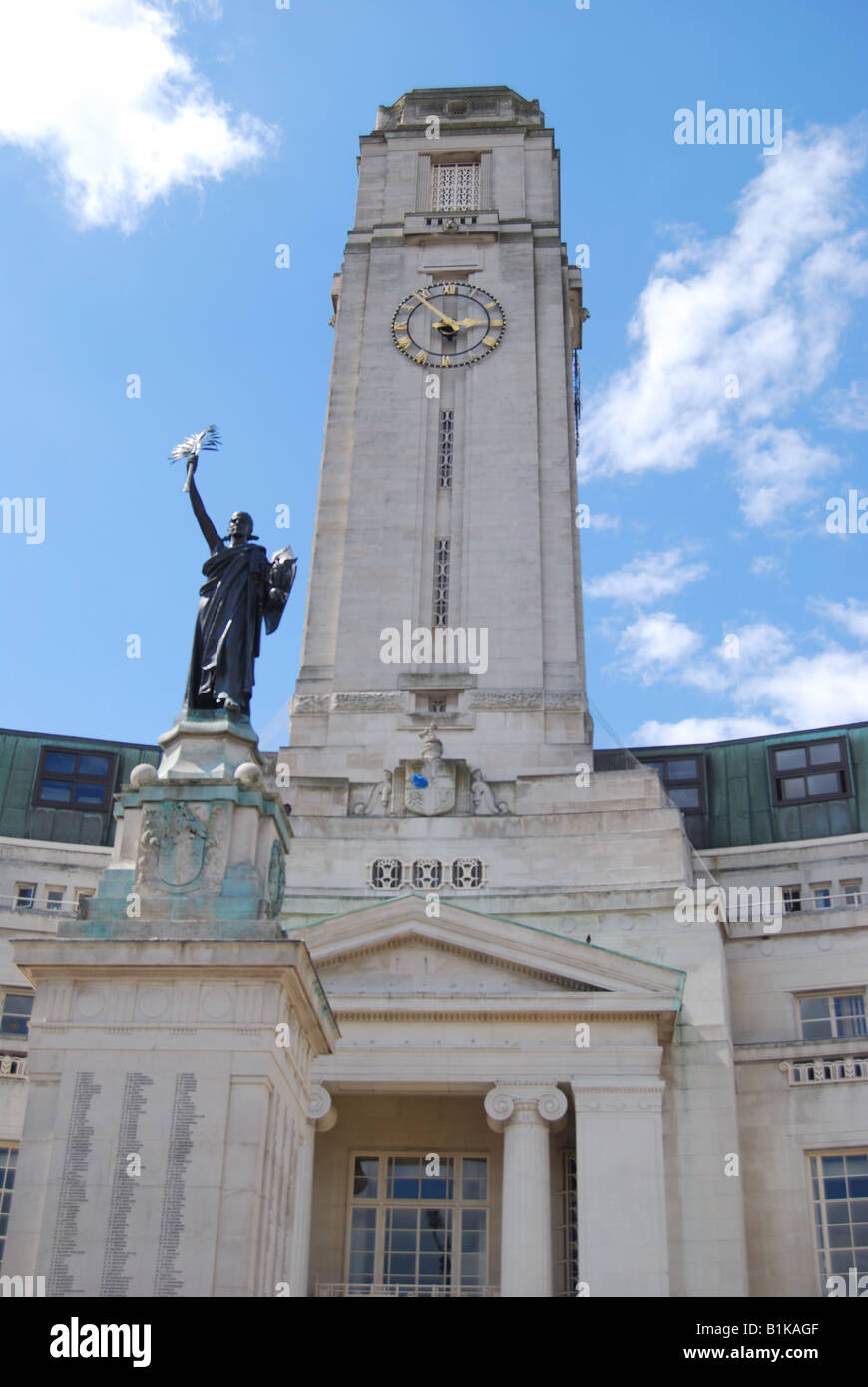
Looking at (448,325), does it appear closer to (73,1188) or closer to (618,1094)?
(618,1094)

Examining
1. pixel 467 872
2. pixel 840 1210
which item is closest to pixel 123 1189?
pixel 467 872

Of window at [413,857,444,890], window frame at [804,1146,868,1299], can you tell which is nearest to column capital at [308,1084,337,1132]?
window at [413,857,444,890]

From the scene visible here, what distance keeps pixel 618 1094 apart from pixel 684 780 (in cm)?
1808

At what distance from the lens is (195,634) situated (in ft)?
71.7

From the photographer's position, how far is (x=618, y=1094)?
1302 inches

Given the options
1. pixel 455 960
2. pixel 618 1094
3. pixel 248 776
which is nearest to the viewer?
pixel 248 776

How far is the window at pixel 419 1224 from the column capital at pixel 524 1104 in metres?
2.87

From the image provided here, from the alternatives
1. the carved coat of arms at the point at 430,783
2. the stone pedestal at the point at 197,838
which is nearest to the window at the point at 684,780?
the carved coat of arms at the point at 430,783

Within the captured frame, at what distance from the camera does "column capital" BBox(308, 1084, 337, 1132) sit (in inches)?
1312

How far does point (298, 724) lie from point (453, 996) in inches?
508

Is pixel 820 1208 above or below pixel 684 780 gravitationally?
below

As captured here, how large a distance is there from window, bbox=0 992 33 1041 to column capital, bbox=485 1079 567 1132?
1393 cm

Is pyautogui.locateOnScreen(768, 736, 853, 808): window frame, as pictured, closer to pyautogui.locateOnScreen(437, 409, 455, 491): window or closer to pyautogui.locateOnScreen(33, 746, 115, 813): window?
pyautogui.locateOnScreen(437, 409, 455, 491): window
